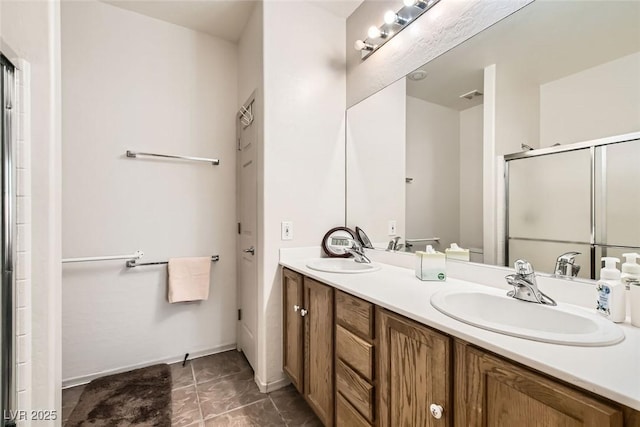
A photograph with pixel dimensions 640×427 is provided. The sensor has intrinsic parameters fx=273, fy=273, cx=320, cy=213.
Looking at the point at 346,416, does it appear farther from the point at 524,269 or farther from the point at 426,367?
the point at 524,269

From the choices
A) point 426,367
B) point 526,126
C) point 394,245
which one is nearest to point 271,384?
point 394,245

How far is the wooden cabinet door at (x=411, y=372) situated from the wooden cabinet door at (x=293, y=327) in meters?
0.65

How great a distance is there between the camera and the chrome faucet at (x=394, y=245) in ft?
5.65

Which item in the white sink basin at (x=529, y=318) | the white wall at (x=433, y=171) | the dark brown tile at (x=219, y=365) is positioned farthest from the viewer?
the dark brown tile at (x=219, y=365)

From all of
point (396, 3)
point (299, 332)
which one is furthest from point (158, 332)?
point (396, 3)

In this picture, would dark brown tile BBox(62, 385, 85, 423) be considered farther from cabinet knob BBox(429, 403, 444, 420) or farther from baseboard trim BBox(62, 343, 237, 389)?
cabinet knob BBox(429, 403, 444, 420)

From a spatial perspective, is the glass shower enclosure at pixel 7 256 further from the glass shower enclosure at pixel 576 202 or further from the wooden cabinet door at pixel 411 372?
the glass shower enclosure at pixel 576 202

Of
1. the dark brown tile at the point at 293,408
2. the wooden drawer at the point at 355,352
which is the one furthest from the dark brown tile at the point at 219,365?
the wooden drawer at the point at 355,352

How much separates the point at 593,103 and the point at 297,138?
4.66 feet

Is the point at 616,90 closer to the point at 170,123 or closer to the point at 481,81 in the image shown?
the point at 481,81

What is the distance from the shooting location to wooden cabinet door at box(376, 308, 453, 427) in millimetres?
769

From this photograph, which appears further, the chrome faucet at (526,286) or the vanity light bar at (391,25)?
the vanity light bar at (391,25)

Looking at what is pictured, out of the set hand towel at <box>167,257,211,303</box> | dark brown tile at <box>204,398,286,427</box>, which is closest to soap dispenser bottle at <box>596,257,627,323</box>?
dark brown tile at <box>204,398,286,427</box>

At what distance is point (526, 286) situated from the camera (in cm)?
93
